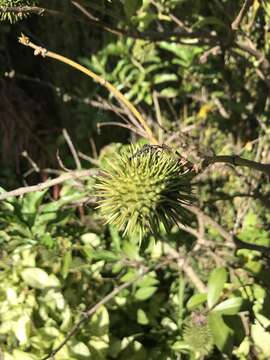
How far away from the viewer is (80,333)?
2223mm

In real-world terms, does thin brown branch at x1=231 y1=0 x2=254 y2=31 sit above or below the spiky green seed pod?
above

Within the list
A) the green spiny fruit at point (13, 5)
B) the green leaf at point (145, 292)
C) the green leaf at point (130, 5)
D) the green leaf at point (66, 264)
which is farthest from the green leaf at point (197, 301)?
the green spiny fruit at point (13, 5)

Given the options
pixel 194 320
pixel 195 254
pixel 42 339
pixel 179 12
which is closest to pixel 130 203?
pixel 194 320

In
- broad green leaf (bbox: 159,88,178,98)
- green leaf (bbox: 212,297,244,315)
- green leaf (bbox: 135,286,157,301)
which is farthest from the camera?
broad green leaf (bbox: 159,88,178,98)

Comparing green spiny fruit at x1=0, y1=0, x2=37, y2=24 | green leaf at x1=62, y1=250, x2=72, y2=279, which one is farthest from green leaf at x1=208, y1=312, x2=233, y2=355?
green spiny fruit at x1=0, y1=0, x2=37, y2=24

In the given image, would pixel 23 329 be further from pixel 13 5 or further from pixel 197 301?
pixel 13 5

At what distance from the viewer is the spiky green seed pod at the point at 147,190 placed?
127 centimetres

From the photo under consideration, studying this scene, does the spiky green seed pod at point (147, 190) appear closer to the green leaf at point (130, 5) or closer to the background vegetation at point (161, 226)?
the background vegetation at point (161, 226)

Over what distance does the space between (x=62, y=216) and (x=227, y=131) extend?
114 centimetres

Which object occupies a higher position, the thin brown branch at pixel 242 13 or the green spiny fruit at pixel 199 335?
the thin brown branch at pixel 242 13

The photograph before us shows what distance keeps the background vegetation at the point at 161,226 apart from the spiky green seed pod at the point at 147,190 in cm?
34

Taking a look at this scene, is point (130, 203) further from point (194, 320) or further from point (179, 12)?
point (179, 12)

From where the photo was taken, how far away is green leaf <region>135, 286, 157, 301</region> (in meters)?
2.36

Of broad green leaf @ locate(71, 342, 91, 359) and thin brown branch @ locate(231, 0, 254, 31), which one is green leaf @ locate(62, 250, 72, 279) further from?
thin brown branch @ locate(231, 0, 254, 31)
